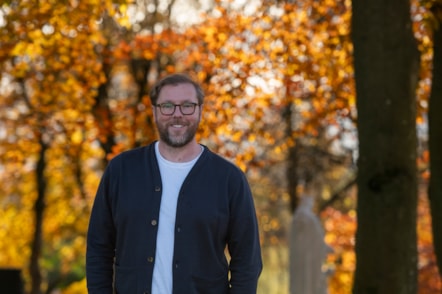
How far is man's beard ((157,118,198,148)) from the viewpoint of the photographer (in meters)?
4.00

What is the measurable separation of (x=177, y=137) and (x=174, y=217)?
1.18ft

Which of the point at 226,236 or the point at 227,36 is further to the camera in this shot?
the point at 227,36

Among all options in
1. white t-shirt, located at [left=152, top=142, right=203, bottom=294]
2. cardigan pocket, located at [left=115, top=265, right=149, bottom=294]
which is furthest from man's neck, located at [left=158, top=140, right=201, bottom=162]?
cardigan pocket, located at [left=115, top=265, right=149, bottom=294]

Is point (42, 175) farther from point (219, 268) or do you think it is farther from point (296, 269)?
point (219, 268)

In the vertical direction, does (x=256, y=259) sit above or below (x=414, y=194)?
below

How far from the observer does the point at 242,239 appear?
405cm

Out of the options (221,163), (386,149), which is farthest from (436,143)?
(221,163)

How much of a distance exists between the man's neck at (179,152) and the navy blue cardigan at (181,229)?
44mm

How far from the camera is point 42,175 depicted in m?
23.6

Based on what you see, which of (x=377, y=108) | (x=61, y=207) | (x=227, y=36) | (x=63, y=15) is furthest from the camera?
(x=61, y=207)

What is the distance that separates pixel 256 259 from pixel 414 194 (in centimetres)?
421

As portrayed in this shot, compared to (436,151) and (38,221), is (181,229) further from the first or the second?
(38,221)

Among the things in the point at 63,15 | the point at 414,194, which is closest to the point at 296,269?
the point at 414,194

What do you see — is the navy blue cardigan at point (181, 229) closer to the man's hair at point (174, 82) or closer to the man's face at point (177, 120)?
the man's face at point (177, 120)
